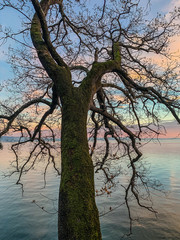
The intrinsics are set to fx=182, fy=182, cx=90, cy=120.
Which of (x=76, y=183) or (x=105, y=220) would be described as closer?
(x=76, y=183)

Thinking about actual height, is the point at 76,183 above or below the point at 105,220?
above

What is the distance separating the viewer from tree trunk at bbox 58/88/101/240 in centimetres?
258

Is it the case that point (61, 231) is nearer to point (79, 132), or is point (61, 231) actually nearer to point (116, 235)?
point (79, 132)

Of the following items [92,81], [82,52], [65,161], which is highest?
[82,52]

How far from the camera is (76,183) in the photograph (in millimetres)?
2861

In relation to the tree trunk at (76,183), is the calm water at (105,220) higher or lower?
lower

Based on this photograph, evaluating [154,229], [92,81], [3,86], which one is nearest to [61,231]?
[92,81]

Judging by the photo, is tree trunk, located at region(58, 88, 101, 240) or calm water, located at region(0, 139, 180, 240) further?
calm water, located at region(0, 139, 180, 240)

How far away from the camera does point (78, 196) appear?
9.05 ft

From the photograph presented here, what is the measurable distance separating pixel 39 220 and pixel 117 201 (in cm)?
516

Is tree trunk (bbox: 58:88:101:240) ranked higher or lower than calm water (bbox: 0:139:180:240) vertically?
higher

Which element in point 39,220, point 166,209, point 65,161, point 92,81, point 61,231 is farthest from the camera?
point 166,209

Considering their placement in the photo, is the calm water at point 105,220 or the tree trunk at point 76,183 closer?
the tree trunk at point 76,183

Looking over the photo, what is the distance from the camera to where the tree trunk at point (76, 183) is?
258 centimetres
